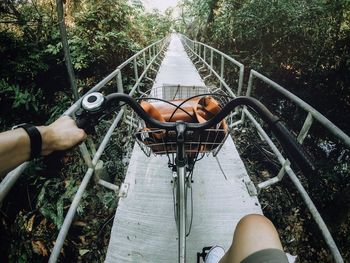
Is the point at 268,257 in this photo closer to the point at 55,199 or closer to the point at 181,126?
the point at 181,126

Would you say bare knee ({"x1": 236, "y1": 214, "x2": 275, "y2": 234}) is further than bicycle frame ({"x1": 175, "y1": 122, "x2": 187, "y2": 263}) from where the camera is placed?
No

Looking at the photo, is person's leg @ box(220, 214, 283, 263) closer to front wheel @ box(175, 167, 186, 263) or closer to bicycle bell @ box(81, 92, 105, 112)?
front wheel @ box(175, 167, 186, 263)

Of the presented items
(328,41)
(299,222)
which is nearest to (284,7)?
(328,41)

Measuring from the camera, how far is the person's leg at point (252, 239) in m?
1.16

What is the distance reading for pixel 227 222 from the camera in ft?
9.13

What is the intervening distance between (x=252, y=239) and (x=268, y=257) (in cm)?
13

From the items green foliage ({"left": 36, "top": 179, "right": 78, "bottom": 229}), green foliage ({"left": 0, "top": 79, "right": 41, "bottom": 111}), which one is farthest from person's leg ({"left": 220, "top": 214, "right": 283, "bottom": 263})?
green foliage ({"left": 0, "top": 79, "right": 41, "bottom": 111})

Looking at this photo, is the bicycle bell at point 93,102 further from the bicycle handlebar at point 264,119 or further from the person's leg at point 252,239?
the person's leg at point 252,239

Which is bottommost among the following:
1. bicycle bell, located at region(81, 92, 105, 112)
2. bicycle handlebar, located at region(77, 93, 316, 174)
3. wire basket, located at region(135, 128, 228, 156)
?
wire basket, located at region(135, 128, 228, 156)

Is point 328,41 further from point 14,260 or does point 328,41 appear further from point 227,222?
point 14,260

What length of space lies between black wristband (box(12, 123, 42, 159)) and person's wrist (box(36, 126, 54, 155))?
0.03m

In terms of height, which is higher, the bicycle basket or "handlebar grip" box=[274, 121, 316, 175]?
"handlebar grip" box=[274, 121, 316, 175]

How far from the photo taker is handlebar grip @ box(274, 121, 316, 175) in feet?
2.95

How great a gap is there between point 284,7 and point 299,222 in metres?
5.60
